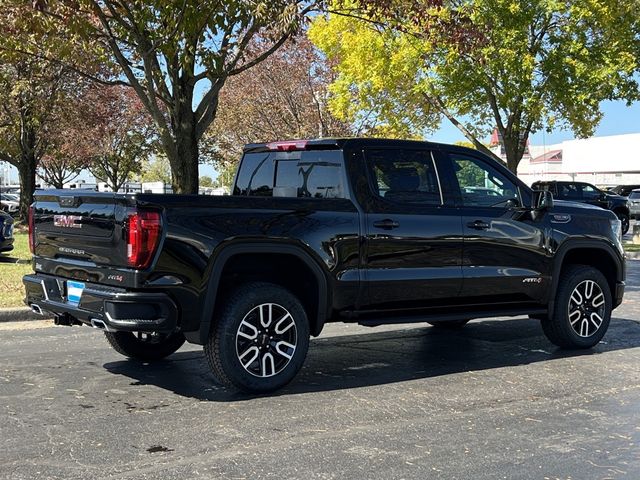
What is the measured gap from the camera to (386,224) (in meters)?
6.51

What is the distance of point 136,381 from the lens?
646cm

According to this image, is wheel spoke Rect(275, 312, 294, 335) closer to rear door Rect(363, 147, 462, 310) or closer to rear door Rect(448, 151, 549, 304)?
rear door Rect(363, 147, 462, 310)

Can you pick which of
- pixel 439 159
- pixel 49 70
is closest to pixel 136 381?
pixel 439 159

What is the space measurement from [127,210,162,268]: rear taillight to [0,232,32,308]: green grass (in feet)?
16.3

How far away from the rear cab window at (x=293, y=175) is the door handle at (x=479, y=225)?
3.94ft

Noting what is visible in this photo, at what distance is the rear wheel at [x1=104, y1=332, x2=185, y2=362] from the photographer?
23.1 feet

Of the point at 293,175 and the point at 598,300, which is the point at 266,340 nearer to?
the point at 293,175

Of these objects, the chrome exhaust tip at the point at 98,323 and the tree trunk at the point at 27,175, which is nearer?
the chrome exhaust tip at the point at 98,323

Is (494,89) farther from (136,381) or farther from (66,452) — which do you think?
(66,452)

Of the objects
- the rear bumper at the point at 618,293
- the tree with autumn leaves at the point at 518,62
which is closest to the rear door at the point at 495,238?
the rear bumper at the point at 618,293

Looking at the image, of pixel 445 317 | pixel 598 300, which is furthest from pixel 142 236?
pixel 598 300

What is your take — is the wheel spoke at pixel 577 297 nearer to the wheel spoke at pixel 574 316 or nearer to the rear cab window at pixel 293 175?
the wheel spoke at pixel 574 316

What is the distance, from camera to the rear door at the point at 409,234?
6504 millimetres

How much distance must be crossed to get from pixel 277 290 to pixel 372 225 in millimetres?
937
